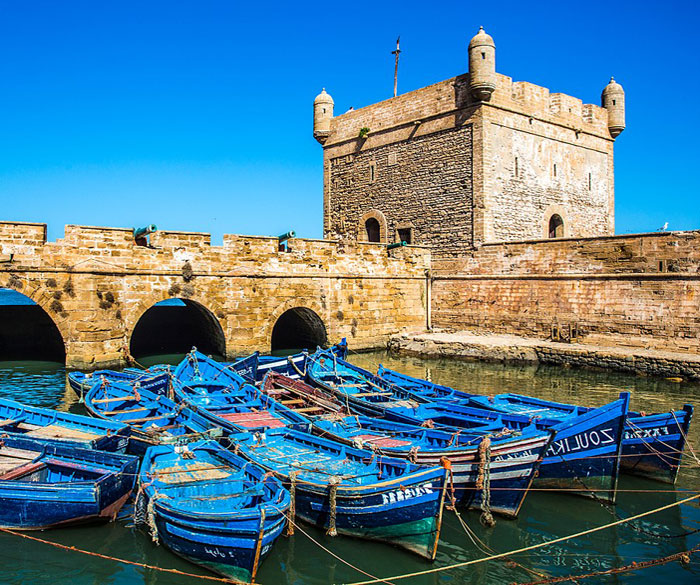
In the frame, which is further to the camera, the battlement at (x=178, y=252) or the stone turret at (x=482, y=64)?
the stone turret at (x=482, y=64)

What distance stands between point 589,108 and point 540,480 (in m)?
21.4

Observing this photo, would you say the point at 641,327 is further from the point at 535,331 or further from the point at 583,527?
the point at 583,527

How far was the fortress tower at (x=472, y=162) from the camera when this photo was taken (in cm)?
2116

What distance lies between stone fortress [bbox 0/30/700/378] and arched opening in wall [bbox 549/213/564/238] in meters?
0.07

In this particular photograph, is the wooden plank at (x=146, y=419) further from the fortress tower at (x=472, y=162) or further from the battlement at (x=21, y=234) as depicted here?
the fortress tower at (x=472, y=162)

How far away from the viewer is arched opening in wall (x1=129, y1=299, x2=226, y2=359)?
1972 cm

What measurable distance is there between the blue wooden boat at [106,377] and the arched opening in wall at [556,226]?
17.3 m

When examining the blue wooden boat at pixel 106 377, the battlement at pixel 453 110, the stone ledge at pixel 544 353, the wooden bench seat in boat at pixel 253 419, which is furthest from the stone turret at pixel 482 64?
the wooden bench seat in boat at pixel 253 419

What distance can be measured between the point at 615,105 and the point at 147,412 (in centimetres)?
2369

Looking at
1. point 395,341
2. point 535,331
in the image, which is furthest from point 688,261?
point 395,341

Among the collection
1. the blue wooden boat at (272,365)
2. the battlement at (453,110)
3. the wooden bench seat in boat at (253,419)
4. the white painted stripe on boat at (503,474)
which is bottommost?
the white painted stripe on boat at (503,474)

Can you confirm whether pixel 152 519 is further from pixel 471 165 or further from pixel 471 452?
pixel 471 165

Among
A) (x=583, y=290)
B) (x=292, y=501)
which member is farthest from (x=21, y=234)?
(x=583, y=290)

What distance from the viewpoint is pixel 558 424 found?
7.83m
